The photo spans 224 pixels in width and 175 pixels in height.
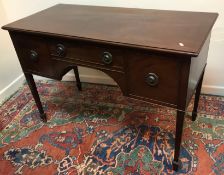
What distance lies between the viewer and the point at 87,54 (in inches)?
49.1

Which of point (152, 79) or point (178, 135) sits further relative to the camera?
point (178, 135)

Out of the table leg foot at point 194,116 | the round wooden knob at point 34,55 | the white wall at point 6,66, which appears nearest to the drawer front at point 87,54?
the round wooden knob at point 34,55

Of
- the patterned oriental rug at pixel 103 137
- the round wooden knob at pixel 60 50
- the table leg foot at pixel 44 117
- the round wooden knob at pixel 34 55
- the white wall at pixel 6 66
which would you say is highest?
the round wooden knob at pixel 60 50

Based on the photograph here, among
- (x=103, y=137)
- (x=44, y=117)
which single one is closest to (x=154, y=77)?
(x=103, y=137)

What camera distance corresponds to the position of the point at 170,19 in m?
1.29

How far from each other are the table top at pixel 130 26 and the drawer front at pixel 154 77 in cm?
7

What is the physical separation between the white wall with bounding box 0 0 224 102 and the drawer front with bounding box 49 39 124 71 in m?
0.69

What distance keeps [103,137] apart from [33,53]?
2.39 feet

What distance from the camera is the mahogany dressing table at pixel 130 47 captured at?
104 centimetres

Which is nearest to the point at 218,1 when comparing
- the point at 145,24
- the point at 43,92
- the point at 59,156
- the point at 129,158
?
the point at 145,24

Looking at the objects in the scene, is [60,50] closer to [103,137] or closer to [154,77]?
[154,77]

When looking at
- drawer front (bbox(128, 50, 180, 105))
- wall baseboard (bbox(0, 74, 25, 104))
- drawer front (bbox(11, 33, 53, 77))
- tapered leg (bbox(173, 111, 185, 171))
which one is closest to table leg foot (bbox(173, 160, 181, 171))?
tapered leg (bbox(173, 111, 185, 171))

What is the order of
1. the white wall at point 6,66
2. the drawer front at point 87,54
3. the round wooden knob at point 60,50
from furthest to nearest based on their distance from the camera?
the white wall at point 6,66 → the round wooden knob at point 60,50 → the drawer front at point 87,54

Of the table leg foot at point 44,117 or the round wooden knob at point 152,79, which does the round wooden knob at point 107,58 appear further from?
the table leg foot at point 44,117
